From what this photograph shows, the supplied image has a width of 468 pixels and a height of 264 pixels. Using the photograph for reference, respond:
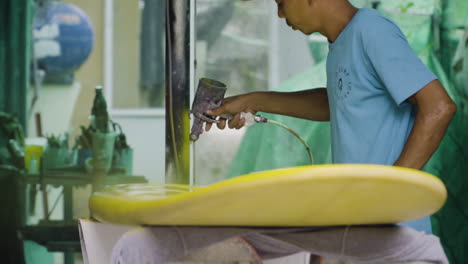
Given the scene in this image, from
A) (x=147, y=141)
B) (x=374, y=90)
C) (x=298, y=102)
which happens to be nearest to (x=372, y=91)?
(x=374, y=90)

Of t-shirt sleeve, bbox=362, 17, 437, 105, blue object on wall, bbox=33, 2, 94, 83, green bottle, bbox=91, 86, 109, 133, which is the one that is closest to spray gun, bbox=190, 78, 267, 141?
t-shirt sleeve, bbox=362, 17, 437, 105

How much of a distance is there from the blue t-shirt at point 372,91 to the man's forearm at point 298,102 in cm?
37

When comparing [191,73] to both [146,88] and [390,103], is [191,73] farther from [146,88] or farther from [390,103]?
[390,103]

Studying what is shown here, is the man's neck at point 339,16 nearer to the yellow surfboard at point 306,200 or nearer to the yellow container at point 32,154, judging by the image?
the yellow surfboard at point 306,200

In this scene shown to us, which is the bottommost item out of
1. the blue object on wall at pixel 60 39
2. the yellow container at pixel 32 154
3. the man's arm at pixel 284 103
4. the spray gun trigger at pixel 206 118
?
the yellow container at pixel 32 154

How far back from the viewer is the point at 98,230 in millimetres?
1611

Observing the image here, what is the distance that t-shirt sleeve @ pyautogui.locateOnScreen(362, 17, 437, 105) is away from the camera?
1.54 meters

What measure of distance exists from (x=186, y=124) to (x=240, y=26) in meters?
1.74

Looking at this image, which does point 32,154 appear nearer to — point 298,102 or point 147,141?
point 147,141

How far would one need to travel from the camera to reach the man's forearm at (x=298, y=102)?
209 centimetres

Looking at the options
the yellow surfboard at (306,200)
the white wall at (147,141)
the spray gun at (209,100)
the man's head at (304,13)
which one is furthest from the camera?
the white wall at (147,141)

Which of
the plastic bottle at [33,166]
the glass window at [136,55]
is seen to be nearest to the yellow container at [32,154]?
the plastic bottle at [33,166]

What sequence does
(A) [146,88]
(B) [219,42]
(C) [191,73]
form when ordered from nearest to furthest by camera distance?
(C) [191,73], (A) [146,88], (B) [219,42]

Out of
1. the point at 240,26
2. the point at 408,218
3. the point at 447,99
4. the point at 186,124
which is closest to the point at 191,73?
the point at 186,124
